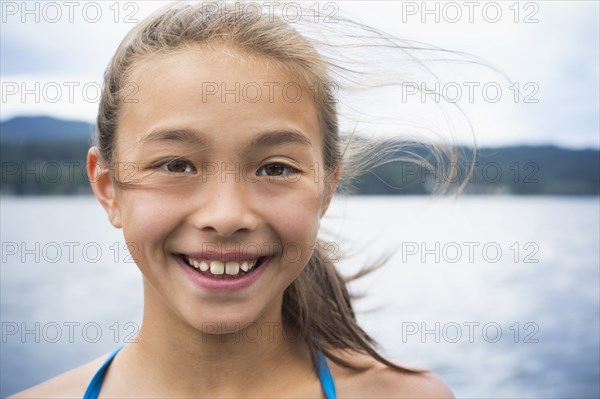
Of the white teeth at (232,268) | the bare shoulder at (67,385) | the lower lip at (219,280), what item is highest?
the white teeth at (232,268)

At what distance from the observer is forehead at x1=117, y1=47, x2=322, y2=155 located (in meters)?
1.67

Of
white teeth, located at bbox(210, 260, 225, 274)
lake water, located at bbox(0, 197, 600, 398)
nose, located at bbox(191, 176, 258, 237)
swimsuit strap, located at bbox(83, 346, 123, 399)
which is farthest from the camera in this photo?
lake water, located at bbox(0, 197, 600, 398)

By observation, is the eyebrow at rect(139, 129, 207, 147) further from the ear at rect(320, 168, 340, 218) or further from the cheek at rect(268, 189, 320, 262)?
the ear at rect(320, 168, 340, 218)

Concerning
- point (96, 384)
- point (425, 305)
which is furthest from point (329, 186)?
point (425, 305)

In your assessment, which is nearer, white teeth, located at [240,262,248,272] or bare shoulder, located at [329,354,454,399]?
white teeth, located at [240,262,248,272]

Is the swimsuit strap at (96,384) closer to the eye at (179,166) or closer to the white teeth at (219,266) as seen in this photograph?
the white teeth at (219,266)

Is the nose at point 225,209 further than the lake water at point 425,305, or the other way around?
the lake water at point 425,305

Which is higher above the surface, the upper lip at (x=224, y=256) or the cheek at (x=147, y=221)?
the cheek at (x=147, y=221)

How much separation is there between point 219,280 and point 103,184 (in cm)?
52

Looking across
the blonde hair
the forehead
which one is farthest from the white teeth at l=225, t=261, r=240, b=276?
the blonde hair

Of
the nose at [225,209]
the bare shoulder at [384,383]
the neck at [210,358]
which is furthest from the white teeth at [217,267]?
the bare shoulder at [384,383]

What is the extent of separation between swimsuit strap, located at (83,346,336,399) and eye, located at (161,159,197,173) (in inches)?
31.7

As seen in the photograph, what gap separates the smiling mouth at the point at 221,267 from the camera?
1.78 meters

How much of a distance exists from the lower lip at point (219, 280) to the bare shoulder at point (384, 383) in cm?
52
